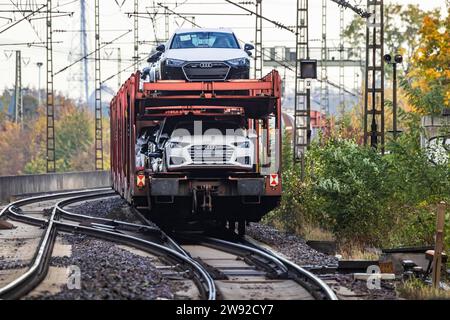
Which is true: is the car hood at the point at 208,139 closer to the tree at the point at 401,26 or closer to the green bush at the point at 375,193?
the green bush at the point at 375,193

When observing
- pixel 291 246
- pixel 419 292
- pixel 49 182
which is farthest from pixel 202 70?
pixel 49 182

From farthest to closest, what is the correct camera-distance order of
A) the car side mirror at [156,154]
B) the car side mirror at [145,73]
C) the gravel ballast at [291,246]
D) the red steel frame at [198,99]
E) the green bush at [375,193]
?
1. the car side mirror at [145,73]
2. the car side mirror at [156,154]
3. the red steel frame at [198,99]
4. the green bush at [375,193]
5. the gravel ballast at [291,246]

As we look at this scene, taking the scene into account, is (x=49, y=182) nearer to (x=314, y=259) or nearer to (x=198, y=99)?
(x=198, y=99)

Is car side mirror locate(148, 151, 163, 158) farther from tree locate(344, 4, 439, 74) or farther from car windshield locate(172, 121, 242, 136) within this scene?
tree locate(344, 4, 439, 74)

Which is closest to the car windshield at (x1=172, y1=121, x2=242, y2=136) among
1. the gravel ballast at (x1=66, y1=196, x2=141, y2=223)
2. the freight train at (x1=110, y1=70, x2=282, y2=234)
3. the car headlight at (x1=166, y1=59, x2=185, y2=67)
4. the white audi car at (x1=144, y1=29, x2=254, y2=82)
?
the freight train at (x1=110, y1=70, x2=282, y2=234)

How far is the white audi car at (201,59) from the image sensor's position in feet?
78.9

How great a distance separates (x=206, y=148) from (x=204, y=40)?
3.18 meters

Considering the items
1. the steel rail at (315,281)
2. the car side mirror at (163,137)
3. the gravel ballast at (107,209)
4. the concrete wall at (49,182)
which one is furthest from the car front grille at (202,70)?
the concrete wall at (49,182)

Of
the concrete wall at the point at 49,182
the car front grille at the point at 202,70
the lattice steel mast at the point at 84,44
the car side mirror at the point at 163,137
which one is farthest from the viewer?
the lattice steel mast at the point at 84,44

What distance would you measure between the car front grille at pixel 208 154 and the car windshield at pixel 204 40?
2.76 m

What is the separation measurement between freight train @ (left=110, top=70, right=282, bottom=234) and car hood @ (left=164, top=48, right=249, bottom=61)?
3.11ft

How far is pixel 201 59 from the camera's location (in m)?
24.1
